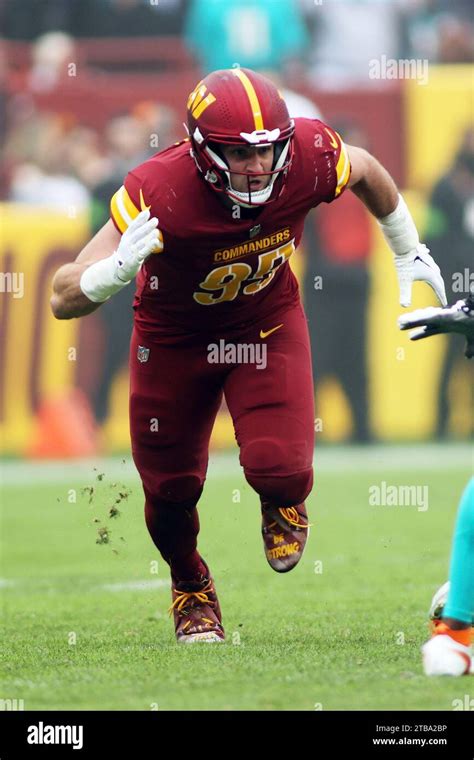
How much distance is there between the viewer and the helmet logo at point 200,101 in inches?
205

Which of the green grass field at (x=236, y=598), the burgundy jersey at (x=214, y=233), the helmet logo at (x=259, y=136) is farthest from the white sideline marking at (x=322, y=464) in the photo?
the helmet logo at (x=259, y=136)

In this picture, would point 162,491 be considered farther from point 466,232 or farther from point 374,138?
point 374,138

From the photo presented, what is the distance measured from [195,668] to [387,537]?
3.76 m

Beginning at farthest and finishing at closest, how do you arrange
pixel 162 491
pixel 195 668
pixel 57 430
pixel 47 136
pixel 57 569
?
pixel 47 136
pixel 57 430
pixel 57 569
pixel 162 491
pixel 195 668

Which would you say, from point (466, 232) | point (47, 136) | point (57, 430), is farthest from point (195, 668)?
point (47, 136)

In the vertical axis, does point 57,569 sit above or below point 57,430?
below

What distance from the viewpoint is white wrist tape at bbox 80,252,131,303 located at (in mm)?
5117

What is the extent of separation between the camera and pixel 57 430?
12.7 metres

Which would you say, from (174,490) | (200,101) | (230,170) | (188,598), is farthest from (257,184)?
(188,598)

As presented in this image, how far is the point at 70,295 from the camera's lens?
17.3 ft

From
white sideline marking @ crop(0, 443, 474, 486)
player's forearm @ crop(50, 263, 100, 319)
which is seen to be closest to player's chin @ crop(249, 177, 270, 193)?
player's forearm @ crop(50, 263, 100, 319)

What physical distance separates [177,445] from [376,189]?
1204mm

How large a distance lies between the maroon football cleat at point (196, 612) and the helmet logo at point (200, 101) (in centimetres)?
182

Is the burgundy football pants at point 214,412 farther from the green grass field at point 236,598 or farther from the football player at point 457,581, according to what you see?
the football player at point 457,581
